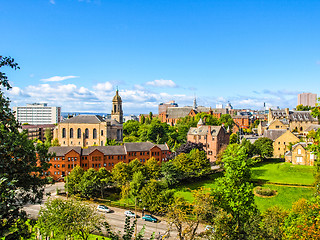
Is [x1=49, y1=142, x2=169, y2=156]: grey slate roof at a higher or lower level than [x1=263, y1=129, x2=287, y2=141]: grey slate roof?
lower

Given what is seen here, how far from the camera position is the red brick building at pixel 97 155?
197 ft

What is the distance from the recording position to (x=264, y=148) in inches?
2734

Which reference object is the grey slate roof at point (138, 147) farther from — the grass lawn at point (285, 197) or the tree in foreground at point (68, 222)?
the tree in foreground at point (68, 222)

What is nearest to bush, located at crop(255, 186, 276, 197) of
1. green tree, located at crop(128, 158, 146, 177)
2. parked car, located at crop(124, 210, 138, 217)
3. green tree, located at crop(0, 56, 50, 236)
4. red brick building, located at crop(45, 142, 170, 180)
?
green tree, located at crop(128, 158, 146, 177)

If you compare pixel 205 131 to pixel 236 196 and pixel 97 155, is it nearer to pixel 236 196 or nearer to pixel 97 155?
pixel 97 155

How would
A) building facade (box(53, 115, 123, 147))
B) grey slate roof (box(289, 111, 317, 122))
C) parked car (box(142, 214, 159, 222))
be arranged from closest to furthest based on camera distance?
parked car (box(142, 214, 159, 222)), building facade (box(53, 115, 123, 147)), grey slate roof (box(289, 111, 317, 122))

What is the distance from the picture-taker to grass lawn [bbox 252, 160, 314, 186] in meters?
51.6

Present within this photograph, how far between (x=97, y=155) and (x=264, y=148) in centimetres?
4044

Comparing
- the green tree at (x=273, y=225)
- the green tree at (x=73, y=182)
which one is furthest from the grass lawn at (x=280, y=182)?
the green tree at (x=73, y=182)

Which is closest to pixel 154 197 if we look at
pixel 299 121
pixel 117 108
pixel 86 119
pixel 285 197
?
pixel 285 197

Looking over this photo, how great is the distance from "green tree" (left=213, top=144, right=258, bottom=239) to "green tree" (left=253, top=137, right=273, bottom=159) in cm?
4808

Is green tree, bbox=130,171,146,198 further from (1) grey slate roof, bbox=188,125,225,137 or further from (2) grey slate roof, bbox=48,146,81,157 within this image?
(1) grey slate roof, bbox=188,125,225,137

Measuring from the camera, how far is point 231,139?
91.2 m

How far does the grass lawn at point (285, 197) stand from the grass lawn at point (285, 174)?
2.13 metres
